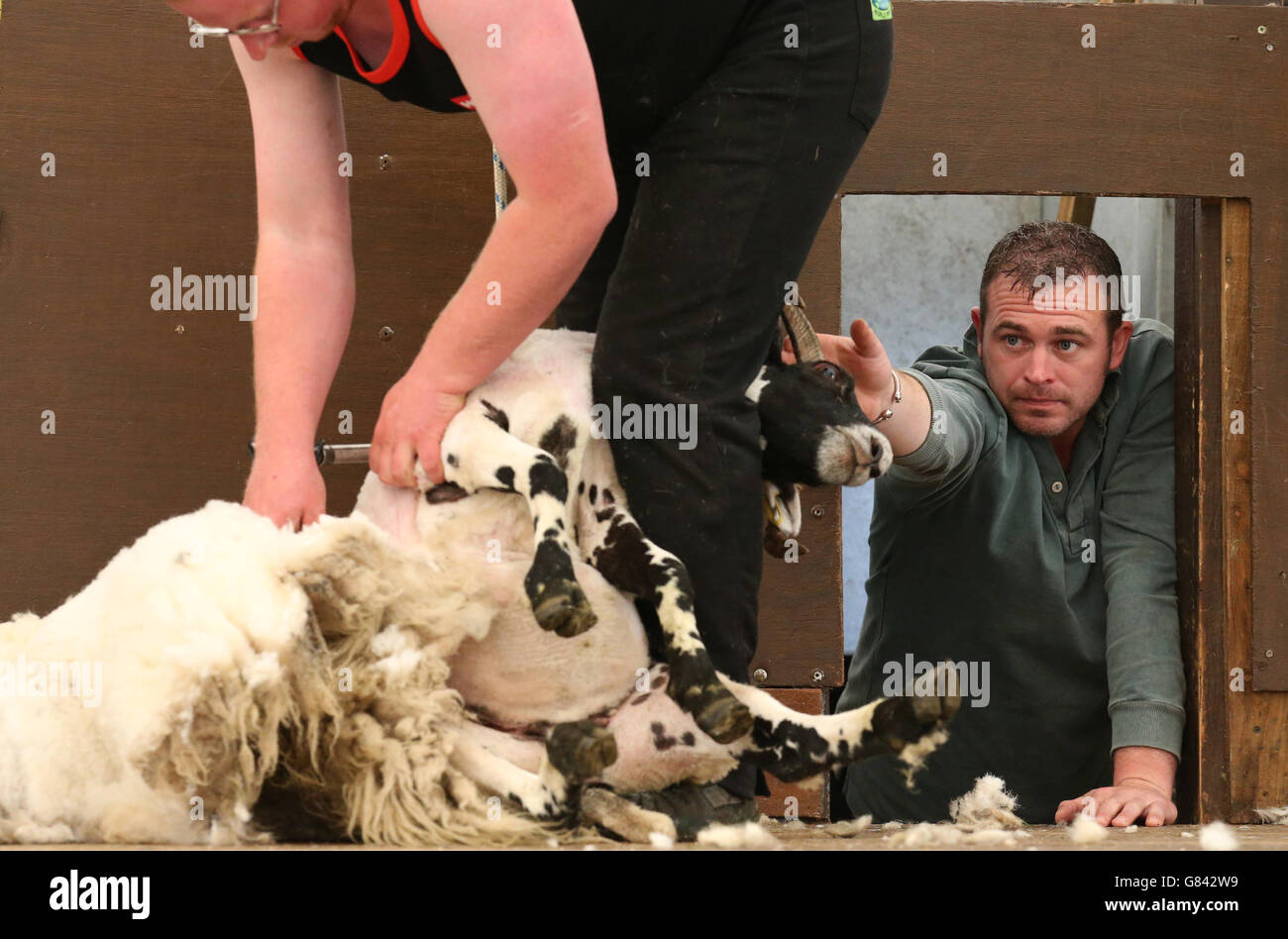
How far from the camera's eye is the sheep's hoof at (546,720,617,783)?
1438 mm

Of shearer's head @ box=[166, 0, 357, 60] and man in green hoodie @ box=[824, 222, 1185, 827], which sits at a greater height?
shearer's head @ box=[166, 0, 357, 60]

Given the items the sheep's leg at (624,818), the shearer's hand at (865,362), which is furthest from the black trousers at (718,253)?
the shearer's hand at (865,362)

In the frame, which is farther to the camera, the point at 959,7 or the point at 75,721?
the point at 959,7

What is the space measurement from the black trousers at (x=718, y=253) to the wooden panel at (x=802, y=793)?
0.97m

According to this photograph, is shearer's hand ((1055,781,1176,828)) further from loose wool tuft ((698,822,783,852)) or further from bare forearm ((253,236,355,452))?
bare forearm ((253,236,355,452))

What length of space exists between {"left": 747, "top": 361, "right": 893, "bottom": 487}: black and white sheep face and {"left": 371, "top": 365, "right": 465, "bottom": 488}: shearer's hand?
1.47ft

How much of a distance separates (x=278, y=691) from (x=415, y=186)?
4.92ft

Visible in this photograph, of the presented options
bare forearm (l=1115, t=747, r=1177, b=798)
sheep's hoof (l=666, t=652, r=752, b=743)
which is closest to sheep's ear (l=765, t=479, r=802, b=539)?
sheep's hoof (l=666, t=652, r=752, b=743)

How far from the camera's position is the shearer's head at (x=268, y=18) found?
1.48 m
